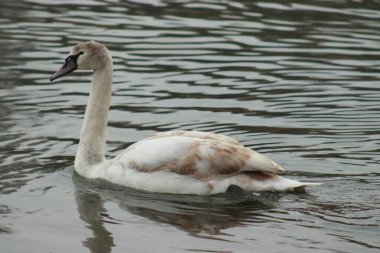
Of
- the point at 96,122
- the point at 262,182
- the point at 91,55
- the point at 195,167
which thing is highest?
the point at 91,55

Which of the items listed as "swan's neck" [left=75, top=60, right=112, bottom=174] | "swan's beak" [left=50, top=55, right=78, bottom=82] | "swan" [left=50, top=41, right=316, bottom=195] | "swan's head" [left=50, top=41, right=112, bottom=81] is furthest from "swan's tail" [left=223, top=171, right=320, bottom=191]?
"swan's beak" [left=50, top=55, right=78, bottom=82]

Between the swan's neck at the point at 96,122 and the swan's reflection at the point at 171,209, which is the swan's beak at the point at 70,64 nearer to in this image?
the swan's neck at the point at 96,122

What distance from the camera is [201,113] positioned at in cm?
1408

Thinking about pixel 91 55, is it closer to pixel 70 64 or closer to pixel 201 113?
pixel 70 64

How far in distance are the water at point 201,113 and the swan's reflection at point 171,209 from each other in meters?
0.02

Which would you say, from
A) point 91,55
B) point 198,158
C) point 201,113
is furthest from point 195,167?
point 201,113

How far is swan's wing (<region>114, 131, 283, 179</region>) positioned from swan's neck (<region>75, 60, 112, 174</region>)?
0.84m

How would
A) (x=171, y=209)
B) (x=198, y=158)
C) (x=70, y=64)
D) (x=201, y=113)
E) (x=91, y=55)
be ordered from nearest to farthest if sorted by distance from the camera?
(x=171, y=209), (x=198, y=158), (x=91, y=55), (x=70, y=64), (x=201, y=113)

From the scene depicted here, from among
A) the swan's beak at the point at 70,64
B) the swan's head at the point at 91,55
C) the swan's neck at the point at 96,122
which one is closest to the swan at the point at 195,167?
the swan's neck at the point at 96,122

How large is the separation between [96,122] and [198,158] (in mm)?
1480

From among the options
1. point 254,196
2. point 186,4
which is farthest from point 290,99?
point 186,4

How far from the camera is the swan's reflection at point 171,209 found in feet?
32.4

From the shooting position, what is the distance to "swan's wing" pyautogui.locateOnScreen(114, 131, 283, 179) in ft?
35.3

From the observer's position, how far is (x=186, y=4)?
2106cm
